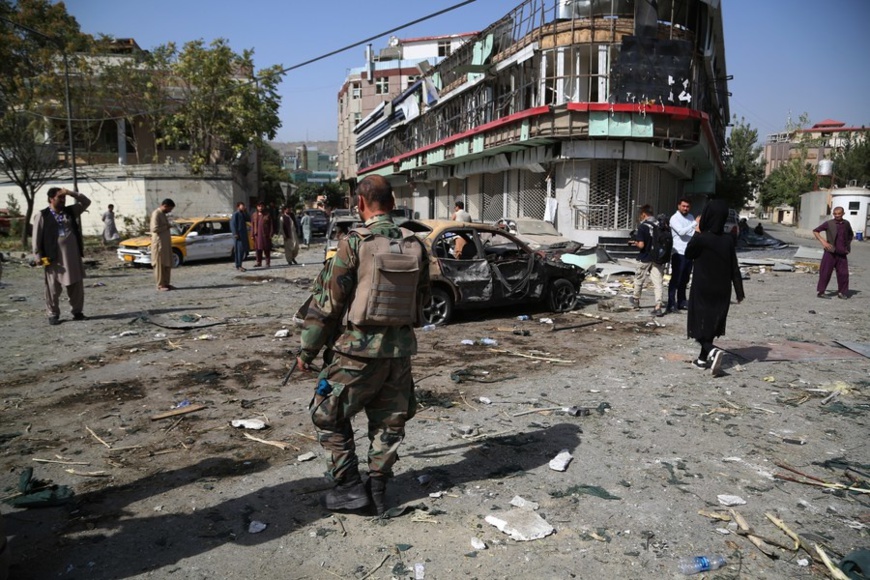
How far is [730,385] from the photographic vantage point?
242 inches

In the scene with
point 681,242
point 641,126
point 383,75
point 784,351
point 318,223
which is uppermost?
point 383,75

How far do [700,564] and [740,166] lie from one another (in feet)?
169

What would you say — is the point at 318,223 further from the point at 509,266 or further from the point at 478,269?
the point at 478,269

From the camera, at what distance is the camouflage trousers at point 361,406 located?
330 cm

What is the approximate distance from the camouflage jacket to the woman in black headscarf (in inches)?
172

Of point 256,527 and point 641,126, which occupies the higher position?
point 641,126

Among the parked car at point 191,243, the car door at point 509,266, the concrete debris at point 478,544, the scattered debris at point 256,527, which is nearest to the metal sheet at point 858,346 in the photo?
the car door at point 509,266

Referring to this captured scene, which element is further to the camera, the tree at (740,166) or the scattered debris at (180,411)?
the tree at (740,166)

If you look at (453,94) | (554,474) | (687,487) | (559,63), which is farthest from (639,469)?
(453,94)

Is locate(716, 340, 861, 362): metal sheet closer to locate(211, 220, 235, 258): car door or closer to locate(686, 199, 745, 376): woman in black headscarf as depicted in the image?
locate(686, 199, 745, 376): woman in black headscarf

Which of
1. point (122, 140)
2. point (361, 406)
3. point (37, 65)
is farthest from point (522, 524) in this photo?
point (122, 140)

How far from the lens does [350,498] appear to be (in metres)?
3.42

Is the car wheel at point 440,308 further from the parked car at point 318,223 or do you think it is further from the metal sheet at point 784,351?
the parked car at point 318,223

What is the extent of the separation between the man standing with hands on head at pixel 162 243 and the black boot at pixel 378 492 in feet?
31.6
